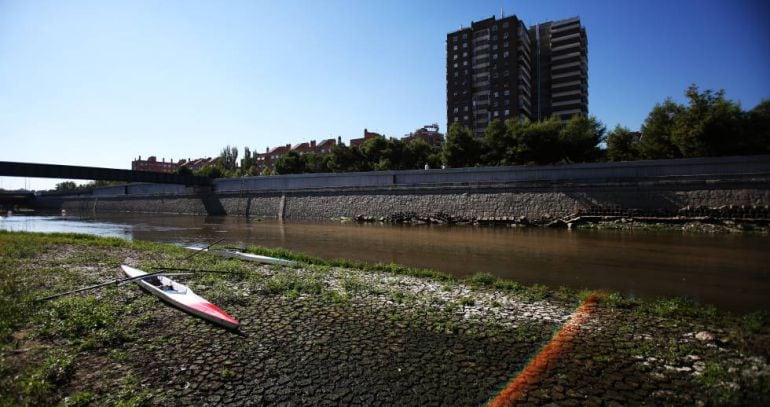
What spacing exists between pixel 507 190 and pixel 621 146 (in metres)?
17.4

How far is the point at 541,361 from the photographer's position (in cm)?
603

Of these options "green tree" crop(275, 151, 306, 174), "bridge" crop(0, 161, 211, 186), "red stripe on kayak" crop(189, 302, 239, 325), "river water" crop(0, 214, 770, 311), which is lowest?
"river water" crop(0, 214, 770, 311)

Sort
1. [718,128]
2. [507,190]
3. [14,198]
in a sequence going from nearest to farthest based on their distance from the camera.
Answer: [718,128]
[507,190]
[14,198]

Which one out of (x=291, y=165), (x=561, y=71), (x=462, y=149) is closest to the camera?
(x=462, y=149)

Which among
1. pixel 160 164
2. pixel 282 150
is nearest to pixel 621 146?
pixel 282 150

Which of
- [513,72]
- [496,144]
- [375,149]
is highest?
[513,72]

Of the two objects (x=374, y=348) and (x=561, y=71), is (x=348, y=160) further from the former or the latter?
(x=561, y=71)

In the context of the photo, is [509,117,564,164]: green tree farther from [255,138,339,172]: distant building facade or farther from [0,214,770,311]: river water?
[255,138,339,172]: distant building facade

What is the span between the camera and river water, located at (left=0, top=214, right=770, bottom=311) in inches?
460

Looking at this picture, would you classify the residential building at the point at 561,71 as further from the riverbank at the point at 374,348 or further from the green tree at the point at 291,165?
the riverbank at the point at 374,348

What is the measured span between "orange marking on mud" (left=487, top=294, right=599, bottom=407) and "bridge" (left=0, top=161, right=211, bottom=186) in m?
67.5

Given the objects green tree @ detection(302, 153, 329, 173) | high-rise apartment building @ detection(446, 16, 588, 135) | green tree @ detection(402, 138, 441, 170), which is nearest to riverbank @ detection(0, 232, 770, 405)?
green tree @ detection(402, 138, 441, 170)

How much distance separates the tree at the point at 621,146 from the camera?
1737 inches

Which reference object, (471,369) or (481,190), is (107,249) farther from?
(481,190)
